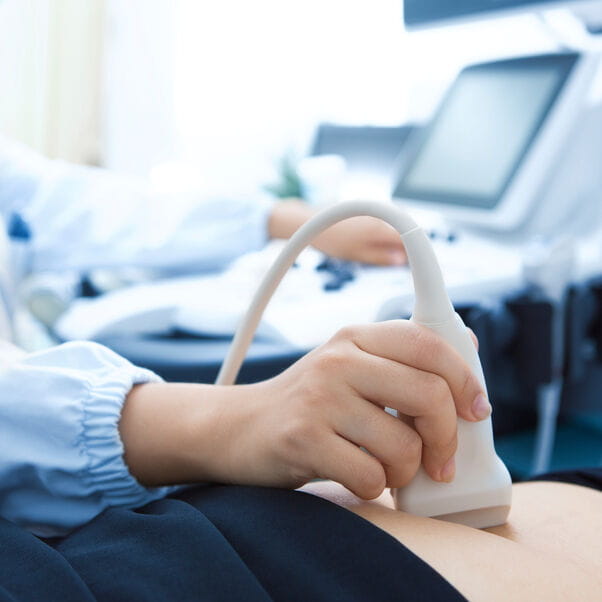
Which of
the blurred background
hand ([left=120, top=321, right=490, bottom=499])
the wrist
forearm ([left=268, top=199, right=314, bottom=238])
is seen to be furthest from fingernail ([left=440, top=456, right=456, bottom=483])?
the blurred background

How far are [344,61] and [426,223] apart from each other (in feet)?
3.27

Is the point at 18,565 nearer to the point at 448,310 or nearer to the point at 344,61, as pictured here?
the point at 448,310

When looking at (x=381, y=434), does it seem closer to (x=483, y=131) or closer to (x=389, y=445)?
(x=389, y=445)

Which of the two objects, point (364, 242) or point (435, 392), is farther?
point (364, 242)

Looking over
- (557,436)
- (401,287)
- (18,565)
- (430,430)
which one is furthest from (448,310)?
(557,436)

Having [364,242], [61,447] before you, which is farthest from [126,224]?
[61,447]

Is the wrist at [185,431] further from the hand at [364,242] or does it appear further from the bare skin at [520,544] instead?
the hand at [364,242]

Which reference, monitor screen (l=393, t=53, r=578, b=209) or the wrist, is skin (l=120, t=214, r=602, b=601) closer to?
the wrist

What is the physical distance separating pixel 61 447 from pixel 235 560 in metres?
0.17

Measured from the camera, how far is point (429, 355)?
380 mm

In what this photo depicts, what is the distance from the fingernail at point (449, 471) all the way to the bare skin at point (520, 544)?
2 cm

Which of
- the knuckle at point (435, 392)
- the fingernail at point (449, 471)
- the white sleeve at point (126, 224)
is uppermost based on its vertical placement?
the knuckle at point (435, 392)

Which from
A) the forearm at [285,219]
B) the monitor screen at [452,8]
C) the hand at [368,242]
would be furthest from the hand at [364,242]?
the monitor screen at [452,8]

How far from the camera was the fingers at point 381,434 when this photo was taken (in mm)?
380
